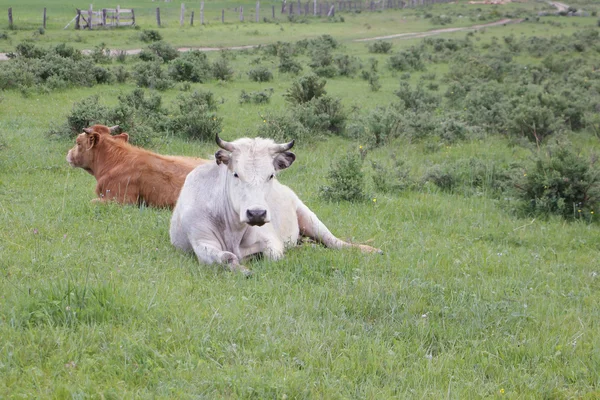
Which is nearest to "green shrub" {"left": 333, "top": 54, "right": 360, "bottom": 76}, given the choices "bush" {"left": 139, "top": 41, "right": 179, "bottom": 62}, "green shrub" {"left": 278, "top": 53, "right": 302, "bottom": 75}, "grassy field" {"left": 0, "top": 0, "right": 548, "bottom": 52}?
"green shrub" {"left": 278, "top": 53, "right": 302, "bottom": 75}

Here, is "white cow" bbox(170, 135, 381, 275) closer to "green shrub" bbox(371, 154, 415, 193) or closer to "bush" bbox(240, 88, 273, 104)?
"green shrub" bbox(371, 154, 415, 193)

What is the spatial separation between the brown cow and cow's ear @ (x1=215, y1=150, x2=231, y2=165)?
2.32 metres

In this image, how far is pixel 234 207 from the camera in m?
7.97

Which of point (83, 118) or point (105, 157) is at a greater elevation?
point (83, 118)

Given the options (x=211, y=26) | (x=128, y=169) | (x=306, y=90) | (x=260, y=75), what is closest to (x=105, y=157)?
(x=128, y=169)

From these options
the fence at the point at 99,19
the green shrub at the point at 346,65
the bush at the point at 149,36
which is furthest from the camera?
the fence at the point at 99,19

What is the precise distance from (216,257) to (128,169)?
375 centimetres

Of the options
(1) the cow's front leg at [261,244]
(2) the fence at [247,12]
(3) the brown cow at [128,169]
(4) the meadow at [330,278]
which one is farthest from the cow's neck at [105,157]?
(2) the fence at [247,12]

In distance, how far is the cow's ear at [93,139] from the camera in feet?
36.7

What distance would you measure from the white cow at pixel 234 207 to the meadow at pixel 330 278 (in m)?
0.26

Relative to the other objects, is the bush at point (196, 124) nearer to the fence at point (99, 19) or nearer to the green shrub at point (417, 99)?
the green shrub at point (417, 99)

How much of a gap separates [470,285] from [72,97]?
15734 mm

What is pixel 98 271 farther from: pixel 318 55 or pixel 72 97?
pixel 318 55

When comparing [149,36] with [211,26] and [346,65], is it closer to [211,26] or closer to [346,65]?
[211,26]
